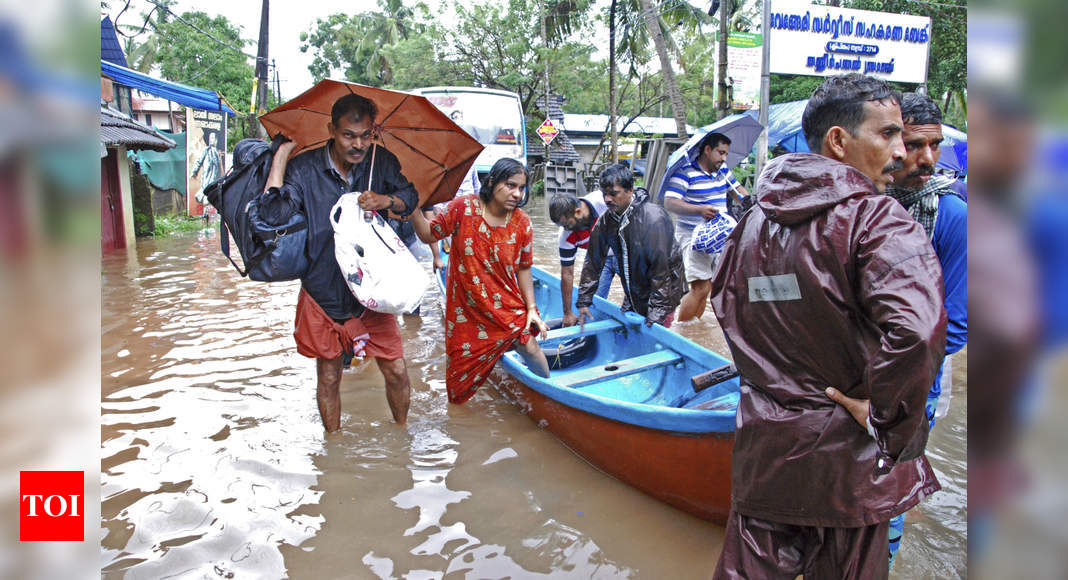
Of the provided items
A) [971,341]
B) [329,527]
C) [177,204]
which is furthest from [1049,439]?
[177,204]

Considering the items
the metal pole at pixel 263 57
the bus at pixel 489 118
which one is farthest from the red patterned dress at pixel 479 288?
the metal pole at pixel 263 57

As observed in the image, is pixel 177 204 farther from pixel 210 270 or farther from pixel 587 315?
pixel 587 315

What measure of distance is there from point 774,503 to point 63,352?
152 cm

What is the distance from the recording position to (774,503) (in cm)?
165

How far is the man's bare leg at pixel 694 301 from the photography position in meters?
5.41

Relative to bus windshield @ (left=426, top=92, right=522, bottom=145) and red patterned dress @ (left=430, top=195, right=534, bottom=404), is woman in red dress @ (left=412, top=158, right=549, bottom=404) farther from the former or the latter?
bus windshield @ (left=426, top=92, right=522, bottom=145)

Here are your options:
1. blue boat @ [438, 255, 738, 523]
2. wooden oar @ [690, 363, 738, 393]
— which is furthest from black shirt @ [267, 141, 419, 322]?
wooden oar @ [690, 363, 738, 393]

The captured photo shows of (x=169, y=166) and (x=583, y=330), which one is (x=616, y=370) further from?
(x=169, y=166)

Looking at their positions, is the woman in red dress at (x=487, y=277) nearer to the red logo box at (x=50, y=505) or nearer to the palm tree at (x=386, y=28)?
the red logo box at (x=50, y=505)

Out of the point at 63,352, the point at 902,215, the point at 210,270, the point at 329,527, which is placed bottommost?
the point at 329,527

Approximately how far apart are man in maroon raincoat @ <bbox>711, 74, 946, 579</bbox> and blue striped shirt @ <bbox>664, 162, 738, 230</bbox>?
336 cm

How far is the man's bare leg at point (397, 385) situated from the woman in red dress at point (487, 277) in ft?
0.91

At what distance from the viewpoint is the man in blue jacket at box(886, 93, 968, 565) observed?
2186 mm

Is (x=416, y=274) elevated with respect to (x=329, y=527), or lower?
elevated
